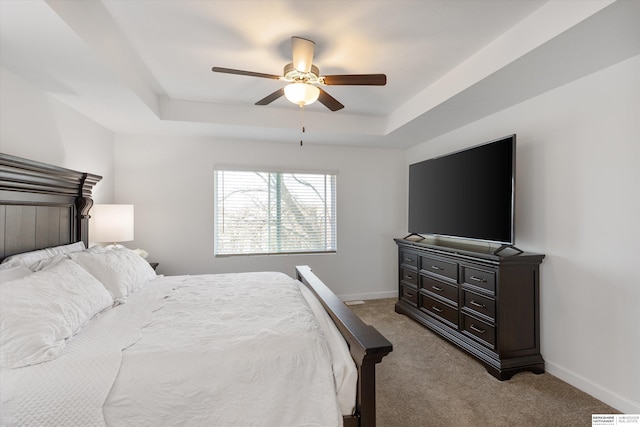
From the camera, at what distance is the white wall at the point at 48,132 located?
212cm

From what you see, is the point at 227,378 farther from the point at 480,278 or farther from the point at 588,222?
the point at 588,222

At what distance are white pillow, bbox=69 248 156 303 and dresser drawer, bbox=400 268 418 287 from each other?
2.80 meters

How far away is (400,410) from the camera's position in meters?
2.02

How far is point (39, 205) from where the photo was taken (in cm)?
226

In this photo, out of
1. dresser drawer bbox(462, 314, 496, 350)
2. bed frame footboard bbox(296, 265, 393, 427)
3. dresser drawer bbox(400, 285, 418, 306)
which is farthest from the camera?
dresser drawer bbox(400, 285, 418, 306)

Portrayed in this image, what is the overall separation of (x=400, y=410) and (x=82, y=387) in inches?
70.5

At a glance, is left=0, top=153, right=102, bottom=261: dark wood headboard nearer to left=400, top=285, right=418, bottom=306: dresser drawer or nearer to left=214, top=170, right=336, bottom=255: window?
left=214, top=170, right=336, bottom=255: window

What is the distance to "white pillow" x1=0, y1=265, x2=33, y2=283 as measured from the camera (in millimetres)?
1614

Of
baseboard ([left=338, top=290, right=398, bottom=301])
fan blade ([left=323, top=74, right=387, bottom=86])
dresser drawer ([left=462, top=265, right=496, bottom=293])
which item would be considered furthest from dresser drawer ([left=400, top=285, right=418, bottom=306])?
fan blade ([left=323, top=74, right=387, bottom=86])

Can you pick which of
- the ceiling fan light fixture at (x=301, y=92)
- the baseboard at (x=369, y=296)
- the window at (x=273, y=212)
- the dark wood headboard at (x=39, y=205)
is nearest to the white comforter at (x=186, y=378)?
the dark wood headboard at (x=39, y=205)

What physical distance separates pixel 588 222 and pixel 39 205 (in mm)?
4066

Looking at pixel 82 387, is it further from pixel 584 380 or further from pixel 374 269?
pixel 374 269

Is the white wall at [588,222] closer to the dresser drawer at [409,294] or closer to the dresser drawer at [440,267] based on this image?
the dresser drawer at [440,267]

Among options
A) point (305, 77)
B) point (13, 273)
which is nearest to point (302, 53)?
point (305, 77)
